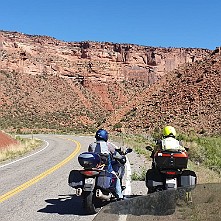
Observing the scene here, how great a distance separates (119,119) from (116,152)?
167 feet

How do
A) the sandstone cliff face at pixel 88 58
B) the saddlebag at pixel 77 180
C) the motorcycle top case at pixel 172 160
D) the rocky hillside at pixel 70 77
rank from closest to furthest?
1. the motorcycle top case at pixel 172 160
2. the saddlebag at pixel 77 180
3. the rocky hillside at pixel 70 77
4. the sandstone cliff face at pixel 88 58

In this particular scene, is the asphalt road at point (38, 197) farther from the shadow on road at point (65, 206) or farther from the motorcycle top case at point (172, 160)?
the motorcycle top case at point (172, 160)

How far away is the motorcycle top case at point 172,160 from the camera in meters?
6.98

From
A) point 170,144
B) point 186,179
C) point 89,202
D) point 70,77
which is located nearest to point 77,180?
point 89,202

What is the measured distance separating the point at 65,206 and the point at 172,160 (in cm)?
254

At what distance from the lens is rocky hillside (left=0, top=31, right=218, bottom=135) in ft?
291

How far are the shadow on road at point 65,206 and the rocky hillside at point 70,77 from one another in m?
53.2

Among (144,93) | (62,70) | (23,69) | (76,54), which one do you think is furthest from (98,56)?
(144,93)

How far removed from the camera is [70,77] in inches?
4257

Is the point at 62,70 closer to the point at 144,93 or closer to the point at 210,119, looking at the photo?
the point at 144,93

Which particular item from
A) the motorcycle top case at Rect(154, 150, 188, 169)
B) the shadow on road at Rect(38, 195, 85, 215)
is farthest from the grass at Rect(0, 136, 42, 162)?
the motorcycle top case at Rect(154, 150, 188, 169)

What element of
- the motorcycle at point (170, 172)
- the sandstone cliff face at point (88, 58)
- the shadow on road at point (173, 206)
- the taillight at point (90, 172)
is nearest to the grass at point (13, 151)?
the taillight at point (90, 172)

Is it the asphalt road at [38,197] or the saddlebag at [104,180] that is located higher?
the saddlebag at [104,180]

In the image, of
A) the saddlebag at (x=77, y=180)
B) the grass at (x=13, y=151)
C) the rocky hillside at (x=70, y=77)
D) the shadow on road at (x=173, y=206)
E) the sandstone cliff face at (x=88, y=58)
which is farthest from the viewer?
the sandstone cliff face at (x=88, y=58)
